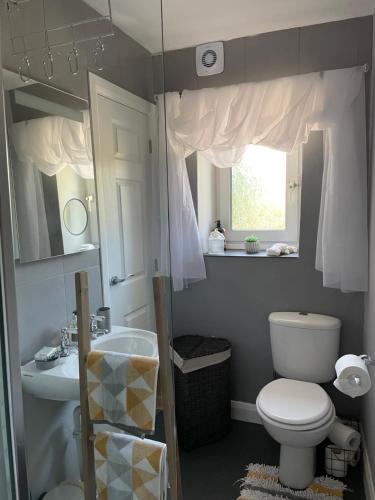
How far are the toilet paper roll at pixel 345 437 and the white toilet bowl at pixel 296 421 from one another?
0.18m

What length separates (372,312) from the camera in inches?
70.7

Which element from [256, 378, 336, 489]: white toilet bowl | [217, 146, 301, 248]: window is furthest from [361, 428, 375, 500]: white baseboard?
[217, 146, 301, 248]: window

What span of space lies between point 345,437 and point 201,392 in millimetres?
820

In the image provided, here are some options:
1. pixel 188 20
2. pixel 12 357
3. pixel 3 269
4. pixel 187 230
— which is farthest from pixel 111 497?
pixel 188 20

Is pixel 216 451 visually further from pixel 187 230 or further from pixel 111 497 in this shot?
pixel 187 230

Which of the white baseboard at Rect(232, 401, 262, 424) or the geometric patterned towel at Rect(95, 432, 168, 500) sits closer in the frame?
the geometric patterned towel at Rect(95, 432, 168, 500)

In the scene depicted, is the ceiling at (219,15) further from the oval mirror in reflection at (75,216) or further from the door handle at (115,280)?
the door handle at (115,280)

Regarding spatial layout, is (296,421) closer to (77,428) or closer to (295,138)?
(77,428)

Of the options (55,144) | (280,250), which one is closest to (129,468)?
(55,144)

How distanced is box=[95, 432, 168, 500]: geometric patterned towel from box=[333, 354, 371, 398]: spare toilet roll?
715 millimetres

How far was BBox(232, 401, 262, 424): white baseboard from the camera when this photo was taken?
A: 2510 millimetres

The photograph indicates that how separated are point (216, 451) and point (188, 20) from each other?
2.47 meters

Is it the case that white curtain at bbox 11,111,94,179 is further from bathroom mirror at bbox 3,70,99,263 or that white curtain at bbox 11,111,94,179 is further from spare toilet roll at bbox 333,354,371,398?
spare toilet roll at bbox 333,354,371,398

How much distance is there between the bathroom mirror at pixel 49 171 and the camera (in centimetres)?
143
